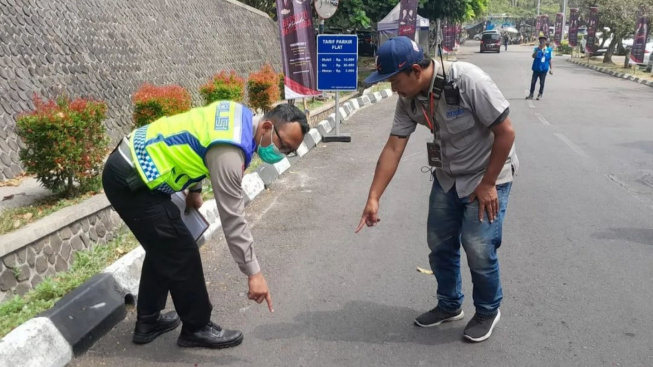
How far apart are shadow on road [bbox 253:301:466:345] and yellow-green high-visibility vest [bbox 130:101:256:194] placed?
3.82 feet

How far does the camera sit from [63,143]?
16.5 feet

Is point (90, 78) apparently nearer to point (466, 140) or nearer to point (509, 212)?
point (509, 212)

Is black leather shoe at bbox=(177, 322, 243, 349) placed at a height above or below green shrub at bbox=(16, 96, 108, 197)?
below

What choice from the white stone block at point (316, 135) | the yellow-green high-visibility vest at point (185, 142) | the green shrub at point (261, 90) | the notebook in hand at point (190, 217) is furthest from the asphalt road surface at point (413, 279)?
the green shrub at point (261, 90)

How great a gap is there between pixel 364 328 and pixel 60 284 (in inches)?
80.2

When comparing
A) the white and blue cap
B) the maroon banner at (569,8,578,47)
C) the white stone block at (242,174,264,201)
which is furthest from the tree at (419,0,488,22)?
the white and blue cap

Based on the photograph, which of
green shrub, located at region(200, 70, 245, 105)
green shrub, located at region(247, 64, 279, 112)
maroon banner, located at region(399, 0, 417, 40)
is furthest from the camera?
maroon banner, located at region(399, 0, 417, 40)

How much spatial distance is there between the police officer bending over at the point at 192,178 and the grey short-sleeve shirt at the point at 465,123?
2.44ft

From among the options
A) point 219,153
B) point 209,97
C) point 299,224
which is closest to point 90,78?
point 209,97

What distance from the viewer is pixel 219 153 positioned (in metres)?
2.84

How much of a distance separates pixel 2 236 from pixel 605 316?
3.96 m

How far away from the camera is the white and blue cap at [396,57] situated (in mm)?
3039

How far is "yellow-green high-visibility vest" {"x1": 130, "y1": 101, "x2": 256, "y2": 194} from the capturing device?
114 inches

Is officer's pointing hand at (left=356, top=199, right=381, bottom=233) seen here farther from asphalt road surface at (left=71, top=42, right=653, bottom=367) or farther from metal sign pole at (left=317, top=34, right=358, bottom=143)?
metal sign pole at (left=317, top=34, right=358, bottom=143)
